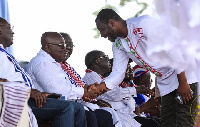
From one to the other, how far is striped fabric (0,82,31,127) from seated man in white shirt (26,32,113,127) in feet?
3.32

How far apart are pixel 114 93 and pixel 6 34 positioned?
1.60 metres

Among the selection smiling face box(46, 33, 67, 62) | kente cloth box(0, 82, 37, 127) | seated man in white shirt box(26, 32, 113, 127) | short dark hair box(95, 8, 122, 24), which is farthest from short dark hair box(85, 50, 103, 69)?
kente cloth box(0, 82, 37, 127)

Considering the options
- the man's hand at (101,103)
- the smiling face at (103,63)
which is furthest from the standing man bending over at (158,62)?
the smiling face at (103,63)

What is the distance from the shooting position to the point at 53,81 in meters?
3.11

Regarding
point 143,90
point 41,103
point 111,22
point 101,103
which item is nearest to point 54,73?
point 41,103

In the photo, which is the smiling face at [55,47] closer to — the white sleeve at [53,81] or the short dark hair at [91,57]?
the white sleeve at [53,81]

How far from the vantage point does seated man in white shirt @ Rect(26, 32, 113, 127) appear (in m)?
3.11

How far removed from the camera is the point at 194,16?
4.83 metres

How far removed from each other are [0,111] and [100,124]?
168cm

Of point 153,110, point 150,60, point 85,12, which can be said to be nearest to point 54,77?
point 150,60

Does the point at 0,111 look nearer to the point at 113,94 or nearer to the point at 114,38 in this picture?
the point at 114,38

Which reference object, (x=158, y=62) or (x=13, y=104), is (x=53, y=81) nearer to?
(x=158, y=62)

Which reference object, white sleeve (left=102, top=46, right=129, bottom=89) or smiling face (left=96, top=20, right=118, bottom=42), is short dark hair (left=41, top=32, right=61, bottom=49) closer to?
smiling face (left=96, top=20, right=118, bottom=42)

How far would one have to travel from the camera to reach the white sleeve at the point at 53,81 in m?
3.10
